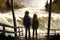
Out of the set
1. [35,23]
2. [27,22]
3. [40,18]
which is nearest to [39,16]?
[40,18]

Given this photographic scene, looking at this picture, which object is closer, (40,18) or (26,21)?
(26,21)

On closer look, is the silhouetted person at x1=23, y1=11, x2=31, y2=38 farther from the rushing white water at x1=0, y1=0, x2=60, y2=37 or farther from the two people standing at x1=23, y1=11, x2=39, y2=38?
the rushing white water at x1=0, y1=0, x2=60, y2=37

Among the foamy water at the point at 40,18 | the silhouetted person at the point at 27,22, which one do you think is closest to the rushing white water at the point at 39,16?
the foamy water at the point at 40,18

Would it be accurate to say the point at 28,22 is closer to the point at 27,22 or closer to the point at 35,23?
the point at 27,22

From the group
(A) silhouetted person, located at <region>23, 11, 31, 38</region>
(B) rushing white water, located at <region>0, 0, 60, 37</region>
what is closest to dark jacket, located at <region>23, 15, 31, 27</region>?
(A) silhouetted person, located at <region>23, 11, 31, 38</region>

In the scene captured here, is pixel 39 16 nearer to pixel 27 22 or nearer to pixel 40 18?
pixel 40 18

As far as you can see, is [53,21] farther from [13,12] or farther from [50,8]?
[13,12]

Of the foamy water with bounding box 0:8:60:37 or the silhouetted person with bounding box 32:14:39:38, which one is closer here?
the silhouetted person with bounding box 32:14:39:38

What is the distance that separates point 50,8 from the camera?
291 inches

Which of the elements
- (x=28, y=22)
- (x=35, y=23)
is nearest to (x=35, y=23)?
(x=35, y=23)

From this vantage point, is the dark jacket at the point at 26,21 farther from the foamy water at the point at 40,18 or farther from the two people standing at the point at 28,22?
the foamy water at the point at 40,18

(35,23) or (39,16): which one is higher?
(39,16)

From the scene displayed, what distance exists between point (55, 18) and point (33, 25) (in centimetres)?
48

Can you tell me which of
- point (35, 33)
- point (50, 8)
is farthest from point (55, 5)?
point (35, 33)
